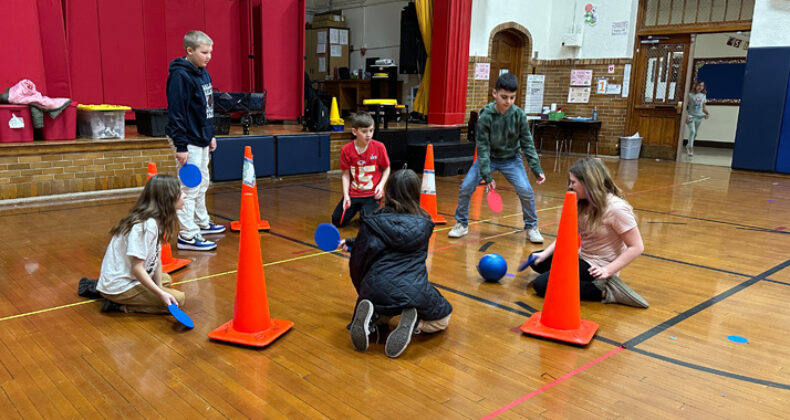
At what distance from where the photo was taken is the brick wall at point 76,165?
6.08 metres

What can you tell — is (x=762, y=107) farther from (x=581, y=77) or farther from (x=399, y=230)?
(x=399, y=230)

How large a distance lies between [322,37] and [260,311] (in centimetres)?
1265

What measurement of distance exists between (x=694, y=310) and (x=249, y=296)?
266 cm

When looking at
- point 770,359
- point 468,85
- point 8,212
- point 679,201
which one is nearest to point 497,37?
point 468,85

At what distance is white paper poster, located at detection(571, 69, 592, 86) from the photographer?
12805mm

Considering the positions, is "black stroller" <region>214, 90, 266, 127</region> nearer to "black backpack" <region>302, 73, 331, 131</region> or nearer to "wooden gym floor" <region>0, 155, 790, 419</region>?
"black backpack" <region>302, 73, 331, 131</region>

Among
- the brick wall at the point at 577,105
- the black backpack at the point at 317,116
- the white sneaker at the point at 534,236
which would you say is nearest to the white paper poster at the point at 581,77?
the brick wall at the point at 577,105

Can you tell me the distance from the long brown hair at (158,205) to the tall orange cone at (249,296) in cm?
50

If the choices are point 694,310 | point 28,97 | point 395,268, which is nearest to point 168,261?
point 395,268

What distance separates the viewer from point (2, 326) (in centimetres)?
302

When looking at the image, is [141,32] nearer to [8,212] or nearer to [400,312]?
[8,212]

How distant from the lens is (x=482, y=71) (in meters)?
12.0

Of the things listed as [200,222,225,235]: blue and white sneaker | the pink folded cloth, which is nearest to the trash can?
[200,222,225,235]: blue and white sneaker

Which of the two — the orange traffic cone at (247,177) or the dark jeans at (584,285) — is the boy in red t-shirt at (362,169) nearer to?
the orange traffic cone at (247,177)
